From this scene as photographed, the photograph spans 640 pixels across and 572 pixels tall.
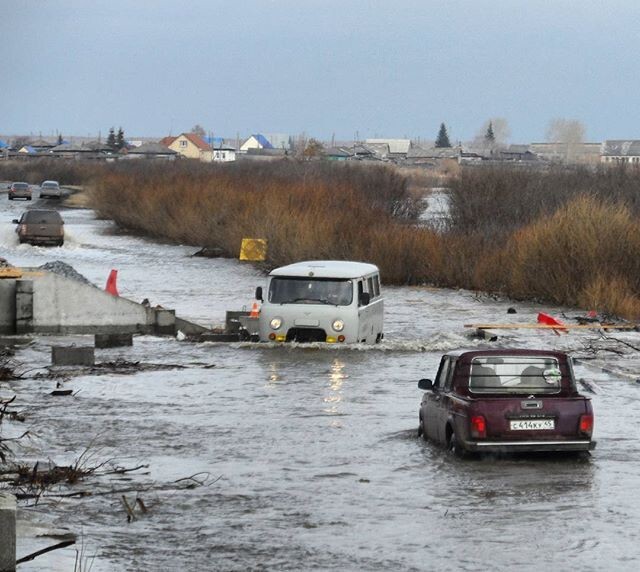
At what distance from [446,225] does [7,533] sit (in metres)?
56.7

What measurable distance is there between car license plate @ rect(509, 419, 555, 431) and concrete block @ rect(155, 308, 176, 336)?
18.3 m

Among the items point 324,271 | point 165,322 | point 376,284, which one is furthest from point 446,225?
point 324,271

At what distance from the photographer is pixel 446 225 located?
66.9m

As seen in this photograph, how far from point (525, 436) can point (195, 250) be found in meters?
53.3

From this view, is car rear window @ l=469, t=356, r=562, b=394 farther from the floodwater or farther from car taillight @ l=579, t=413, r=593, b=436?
the floodwater

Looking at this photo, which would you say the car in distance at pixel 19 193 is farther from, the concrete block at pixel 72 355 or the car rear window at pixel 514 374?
the car rear window at pixel 514 374

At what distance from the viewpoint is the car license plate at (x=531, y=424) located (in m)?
16.7

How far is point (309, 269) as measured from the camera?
2902 cm

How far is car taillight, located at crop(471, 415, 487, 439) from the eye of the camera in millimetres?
16656

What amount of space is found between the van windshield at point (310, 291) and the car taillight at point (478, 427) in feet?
39.3

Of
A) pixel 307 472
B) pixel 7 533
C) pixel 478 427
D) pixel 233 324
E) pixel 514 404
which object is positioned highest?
pixel 7 533

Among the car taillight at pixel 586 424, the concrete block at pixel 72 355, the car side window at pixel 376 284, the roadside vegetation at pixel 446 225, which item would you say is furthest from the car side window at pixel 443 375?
the roadside vegetation at pixel 446 225

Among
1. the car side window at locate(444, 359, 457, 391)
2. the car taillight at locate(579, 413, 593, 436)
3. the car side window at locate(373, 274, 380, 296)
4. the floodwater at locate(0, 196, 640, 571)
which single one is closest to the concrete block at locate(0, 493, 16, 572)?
the floodwater at locate(0, 196, 640, 571)

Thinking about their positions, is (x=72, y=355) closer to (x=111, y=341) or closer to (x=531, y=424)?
(x=111, y=341)
